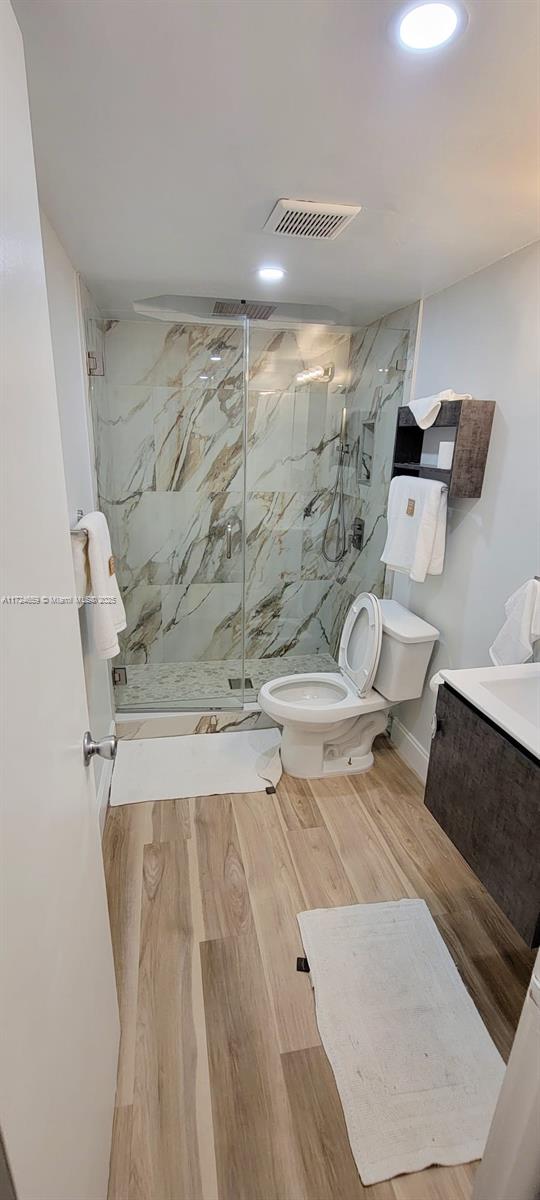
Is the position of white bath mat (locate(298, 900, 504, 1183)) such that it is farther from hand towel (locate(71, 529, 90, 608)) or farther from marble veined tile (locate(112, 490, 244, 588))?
marble veined tile (locate(112, 490, 244, 588))

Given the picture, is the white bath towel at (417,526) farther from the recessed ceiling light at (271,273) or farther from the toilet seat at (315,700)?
the recessed ceiling light at (271,273)

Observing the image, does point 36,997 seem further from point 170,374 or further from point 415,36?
point 170,374

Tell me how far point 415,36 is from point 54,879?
1.46 m

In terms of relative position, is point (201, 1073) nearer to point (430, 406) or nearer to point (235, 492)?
point (430, 406)

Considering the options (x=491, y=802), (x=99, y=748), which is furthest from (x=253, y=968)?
(x=99, y=748)

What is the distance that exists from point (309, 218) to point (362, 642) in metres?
1.74

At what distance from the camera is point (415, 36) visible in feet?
2.93

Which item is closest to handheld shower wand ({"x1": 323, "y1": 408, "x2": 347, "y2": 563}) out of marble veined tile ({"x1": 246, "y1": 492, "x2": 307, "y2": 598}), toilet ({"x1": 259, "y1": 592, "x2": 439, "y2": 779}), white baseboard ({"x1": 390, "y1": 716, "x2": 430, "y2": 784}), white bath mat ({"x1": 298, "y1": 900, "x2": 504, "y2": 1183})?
marble veined tile ({"x1": 246, "y1": 492, "x2": 307, "y2": 598})

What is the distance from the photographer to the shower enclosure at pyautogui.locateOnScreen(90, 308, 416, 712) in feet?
10.3

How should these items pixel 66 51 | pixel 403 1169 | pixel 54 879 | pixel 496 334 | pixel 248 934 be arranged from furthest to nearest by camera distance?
pixel 496 334 < pixel 248 934 < pixel 403 1169 < pixel 66 51 < pixel 54 879

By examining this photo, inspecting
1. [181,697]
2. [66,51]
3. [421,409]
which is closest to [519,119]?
[66,51]

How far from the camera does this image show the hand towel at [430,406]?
6.89ft

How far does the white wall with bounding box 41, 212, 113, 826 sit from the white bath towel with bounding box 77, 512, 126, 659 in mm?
66

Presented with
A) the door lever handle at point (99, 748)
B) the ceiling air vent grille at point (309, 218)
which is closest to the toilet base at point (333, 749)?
the door lever handle at point (99, 748)
